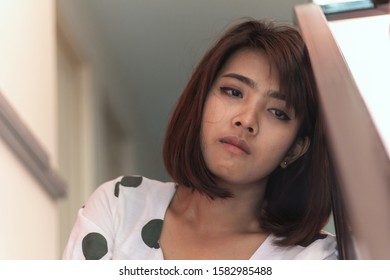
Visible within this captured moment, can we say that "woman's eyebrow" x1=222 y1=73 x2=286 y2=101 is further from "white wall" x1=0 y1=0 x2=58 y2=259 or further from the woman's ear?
"white wall" x1=0 y1=0 x2=58 y2=259

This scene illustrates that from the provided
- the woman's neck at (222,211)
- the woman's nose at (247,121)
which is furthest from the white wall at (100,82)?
the woman's nose at (247,121)

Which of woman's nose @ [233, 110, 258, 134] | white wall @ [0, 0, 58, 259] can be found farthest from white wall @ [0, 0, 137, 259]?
woman's nose @ [233, 110, 258, 134]

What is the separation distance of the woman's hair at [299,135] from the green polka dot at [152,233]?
3.6 inches

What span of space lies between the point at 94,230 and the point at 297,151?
322 mm

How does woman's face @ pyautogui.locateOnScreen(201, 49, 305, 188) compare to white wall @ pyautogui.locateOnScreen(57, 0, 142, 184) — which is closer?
woman's face @ pyautogui.locateOnScreen(201, 49, 305, 188)

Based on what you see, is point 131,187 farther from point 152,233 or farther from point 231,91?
point 231,91

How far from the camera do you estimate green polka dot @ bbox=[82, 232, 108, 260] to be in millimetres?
927

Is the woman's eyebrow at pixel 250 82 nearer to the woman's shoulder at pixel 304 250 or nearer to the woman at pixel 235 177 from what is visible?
the woman at pixel 235 177

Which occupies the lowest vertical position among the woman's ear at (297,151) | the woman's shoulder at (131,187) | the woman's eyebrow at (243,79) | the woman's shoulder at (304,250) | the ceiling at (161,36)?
the woman's shoulder at (304,250)

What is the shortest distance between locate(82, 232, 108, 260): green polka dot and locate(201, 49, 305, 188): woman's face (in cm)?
20

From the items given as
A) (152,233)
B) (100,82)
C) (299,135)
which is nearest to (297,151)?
(299,135)

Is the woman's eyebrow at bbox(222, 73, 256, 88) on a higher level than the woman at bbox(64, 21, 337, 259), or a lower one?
higher

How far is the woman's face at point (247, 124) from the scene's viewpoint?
93cm

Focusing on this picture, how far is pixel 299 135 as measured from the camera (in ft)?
3.18
